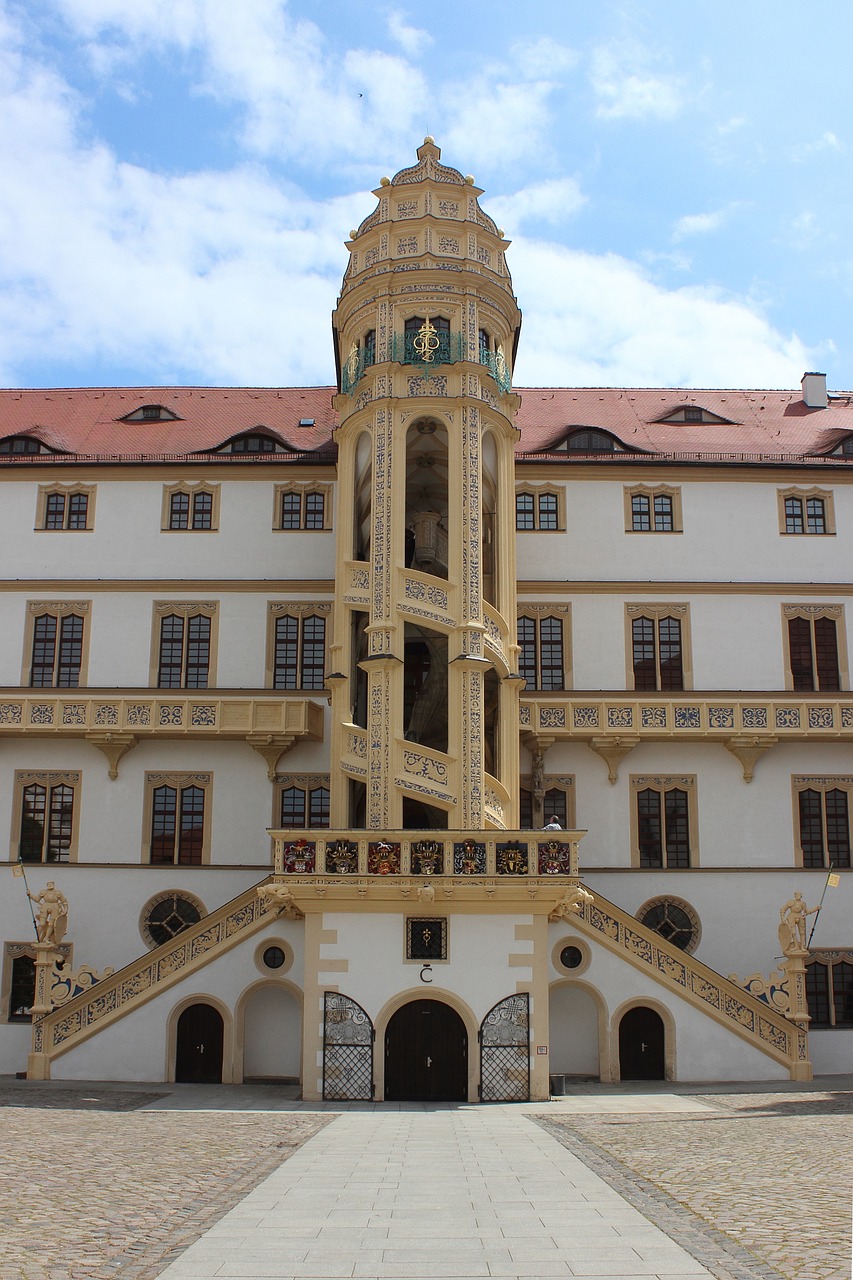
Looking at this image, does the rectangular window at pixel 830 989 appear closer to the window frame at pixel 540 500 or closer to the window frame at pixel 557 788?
the window frame at pixel 557 788

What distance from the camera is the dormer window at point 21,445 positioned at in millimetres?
36781

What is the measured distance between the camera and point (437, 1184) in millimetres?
14406

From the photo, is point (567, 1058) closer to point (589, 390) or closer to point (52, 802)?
point (52, 802)

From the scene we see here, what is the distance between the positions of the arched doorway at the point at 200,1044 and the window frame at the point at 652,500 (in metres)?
17.4

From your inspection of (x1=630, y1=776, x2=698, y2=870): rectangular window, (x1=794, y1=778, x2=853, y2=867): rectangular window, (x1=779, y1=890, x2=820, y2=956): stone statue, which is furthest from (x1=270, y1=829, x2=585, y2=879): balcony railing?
A: (x1=794, y1=778, x2=853, y2=867): rectangular window

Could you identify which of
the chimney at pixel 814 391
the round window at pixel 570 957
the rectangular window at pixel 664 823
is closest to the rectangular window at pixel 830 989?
the rectangular window at pixel 664 823

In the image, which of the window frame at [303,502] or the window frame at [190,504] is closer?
the window frame at [303,502]

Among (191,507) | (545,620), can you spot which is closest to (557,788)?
(545,620)

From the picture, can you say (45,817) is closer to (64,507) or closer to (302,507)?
(64,507)

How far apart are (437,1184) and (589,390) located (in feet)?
104

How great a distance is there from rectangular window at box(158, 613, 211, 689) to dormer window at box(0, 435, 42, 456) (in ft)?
22.6

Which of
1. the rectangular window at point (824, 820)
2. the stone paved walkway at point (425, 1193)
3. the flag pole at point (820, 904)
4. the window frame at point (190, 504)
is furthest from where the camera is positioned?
the window frame at point (190, 504)

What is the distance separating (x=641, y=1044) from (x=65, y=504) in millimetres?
21532

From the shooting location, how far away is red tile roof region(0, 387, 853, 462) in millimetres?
36938
